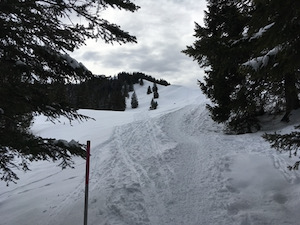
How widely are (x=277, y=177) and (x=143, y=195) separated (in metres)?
3.57

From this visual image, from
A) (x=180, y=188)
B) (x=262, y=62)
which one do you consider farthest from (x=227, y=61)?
(x=180, y=188)

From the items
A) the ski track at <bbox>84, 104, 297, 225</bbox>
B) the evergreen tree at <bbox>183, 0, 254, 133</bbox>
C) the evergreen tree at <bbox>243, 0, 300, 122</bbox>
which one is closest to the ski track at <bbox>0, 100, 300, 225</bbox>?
the ski track at <bbox>84, 104, 297, 225</bbox>

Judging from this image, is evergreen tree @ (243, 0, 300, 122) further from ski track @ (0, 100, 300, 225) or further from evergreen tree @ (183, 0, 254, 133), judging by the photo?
ski track @ (0, 100, 300, 225)

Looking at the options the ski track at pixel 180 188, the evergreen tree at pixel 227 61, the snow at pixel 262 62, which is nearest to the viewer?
the snow at pixel 262 62

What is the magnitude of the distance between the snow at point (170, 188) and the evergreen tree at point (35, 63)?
149 cm

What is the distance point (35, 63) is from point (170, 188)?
462cm

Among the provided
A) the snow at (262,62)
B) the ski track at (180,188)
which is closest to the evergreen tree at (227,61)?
the snow at (262,62)

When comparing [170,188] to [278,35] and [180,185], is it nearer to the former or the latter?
[180,185]

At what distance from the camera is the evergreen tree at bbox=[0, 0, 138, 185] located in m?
4.92

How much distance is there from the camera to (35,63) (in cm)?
554

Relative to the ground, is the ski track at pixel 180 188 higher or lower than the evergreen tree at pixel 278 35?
lower

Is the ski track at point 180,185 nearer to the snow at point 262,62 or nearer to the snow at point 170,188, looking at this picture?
the snow at point 170,188

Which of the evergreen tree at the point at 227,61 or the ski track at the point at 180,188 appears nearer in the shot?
the evergreen tree at the point at 227,61

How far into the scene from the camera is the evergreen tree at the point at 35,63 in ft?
16.1
